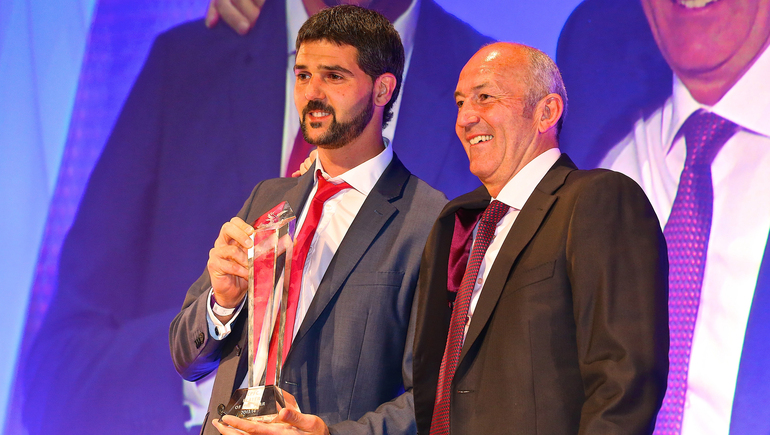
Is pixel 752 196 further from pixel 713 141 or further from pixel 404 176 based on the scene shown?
pixel 404 176

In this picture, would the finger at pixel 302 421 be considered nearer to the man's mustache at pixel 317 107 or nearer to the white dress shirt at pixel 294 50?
→ the man's mustache at pixel 317 107

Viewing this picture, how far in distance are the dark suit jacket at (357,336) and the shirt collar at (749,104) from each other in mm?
1252

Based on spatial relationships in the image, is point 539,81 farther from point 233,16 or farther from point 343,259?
point 233,16

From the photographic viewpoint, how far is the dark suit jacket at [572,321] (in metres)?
1.14

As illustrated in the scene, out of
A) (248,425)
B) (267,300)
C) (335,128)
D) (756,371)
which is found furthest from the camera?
(756,371)

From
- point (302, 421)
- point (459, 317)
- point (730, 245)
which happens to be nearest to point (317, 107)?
point (459, 317)

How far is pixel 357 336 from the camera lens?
5.36 ft

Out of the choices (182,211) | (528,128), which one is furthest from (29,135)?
(528,128)

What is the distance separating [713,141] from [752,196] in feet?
0.77

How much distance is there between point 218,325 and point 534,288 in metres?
0.82

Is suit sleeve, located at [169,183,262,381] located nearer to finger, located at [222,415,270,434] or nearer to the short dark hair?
finger, located at [222,415,270,434]

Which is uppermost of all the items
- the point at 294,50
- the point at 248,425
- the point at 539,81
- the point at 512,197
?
the point at 294,50

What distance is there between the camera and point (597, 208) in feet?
4.18

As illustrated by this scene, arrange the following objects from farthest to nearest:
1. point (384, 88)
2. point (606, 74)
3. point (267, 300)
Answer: point (606, 74), point (384, 88), point (267, 300)
